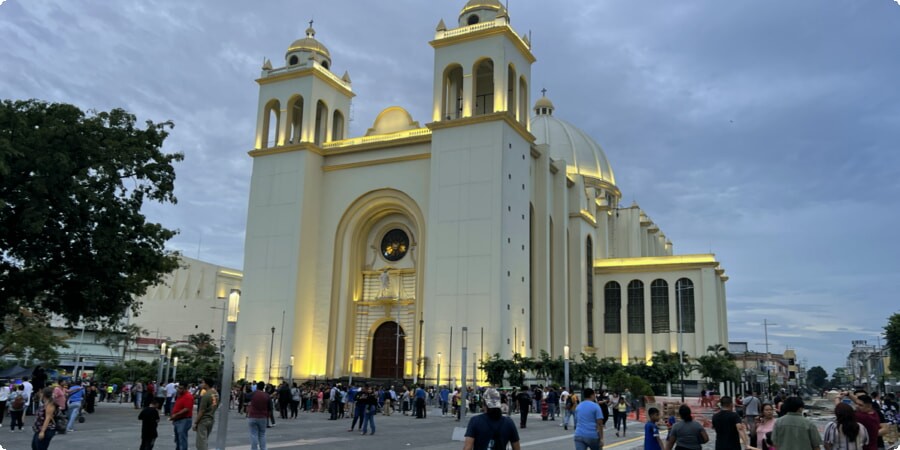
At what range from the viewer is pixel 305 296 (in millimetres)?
42438

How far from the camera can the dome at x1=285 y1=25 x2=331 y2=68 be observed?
46.8 meters

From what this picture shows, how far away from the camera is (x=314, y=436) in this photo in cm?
1856

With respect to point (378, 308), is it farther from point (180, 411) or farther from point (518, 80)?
point (180, 411)

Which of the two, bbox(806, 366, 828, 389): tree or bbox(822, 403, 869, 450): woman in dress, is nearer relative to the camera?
bbox(822, 403, 869, 450): woman in dress

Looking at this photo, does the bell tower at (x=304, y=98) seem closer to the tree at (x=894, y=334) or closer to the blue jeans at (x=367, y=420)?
the blue jeans at (x=367, y=420)

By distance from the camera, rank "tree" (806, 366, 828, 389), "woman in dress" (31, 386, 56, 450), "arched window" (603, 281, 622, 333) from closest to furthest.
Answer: "woman in dress" (31, 386, 56, 450), "arched window" (603, 281, 622, 333), "tree" (806, 366, 828, 389)

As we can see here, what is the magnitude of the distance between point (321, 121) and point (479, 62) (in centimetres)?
1159

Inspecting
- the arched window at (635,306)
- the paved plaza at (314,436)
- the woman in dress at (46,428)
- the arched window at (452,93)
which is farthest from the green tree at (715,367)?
the woman in dress at (46,428)

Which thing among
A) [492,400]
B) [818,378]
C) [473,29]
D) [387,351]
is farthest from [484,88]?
[818,378]

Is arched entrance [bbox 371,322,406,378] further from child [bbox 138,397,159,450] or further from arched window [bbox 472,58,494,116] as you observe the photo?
child [bbox 138,397,159,450]

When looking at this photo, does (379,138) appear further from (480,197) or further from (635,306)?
(635,306)

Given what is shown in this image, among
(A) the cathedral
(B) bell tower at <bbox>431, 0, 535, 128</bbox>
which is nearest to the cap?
(A) the cathedral

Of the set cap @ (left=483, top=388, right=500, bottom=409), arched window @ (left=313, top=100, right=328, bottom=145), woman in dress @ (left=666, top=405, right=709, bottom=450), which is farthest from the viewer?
arched window @ (left=313, top=100, right=328, bottom=145)

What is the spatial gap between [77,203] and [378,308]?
900 inches
